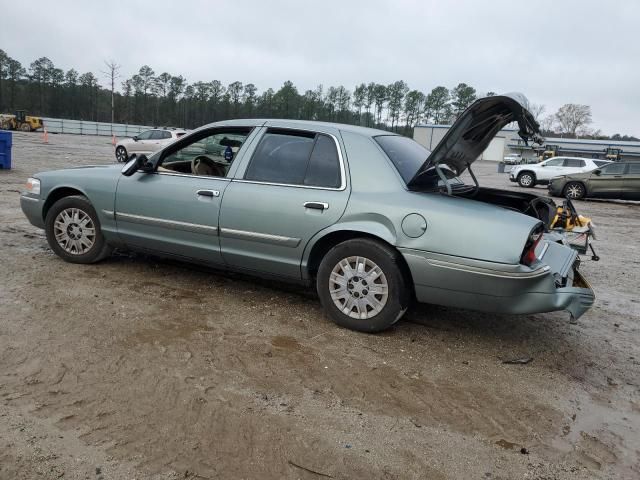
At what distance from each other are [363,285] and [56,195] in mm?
3449

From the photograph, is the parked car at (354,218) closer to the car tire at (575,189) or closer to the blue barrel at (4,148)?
the blue barrel at (4,148)

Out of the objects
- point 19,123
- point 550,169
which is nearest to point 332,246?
point 550,169

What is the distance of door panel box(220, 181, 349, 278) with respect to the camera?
388 cm

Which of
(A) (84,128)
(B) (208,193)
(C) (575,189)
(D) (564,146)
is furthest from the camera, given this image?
(D) (564,146)

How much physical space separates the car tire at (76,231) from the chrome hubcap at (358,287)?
2607mm

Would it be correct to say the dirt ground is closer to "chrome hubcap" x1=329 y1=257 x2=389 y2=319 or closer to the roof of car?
"chrome hubcap" x1=329 y1=257 x2=389 y2=319

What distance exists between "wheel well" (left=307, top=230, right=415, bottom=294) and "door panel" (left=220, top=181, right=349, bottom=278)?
0.09 m

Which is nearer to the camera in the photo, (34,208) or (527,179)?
(34,208)

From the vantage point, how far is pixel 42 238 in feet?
20.3

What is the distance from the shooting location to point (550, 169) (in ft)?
72.4

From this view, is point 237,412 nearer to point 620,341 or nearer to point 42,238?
point 620,341

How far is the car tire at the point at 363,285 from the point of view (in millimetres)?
3670

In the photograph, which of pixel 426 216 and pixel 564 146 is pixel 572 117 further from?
pixel 426 216

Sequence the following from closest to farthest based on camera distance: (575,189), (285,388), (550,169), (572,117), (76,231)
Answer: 1. (285,388)
2. (76,231)
3. (575,189)
4. (550,169)
5. (572,117)
